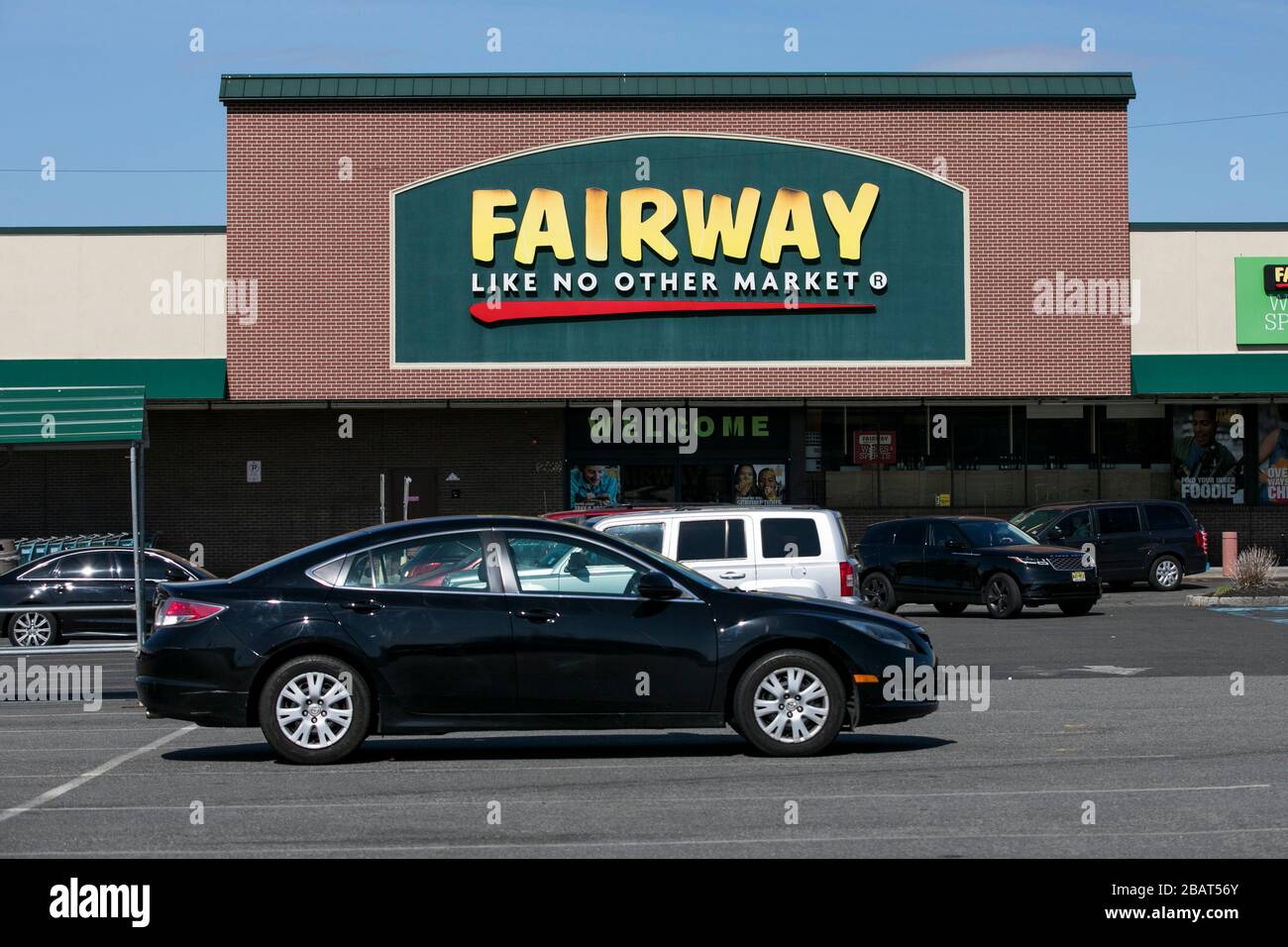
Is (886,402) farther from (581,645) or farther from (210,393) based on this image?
(581,645)

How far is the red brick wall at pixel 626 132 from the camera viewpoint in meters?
34.6

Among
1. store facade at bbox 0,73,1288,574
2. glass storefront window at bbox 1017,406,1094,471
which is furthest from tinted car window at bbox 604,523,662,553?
glass storefront window at bbox 1017,406,1094,471

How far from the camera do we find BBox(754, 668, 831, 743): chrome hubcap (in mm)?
10477

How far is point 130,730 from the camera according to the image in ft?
41.8

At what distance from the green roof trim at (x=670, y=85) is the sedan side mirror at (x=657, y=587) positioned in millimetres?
26137

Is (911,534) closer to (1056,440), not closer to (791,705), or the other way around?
(1056,440)

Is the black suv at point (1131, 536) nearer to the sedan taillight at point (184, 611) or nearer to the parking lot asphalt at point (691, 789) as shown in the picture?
Answer: the parking lot asphalt at point (691, 789)

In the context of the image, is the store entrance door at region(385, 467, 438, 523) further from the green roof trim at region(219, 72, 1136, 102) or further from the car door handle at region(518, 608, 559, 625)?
the car door handle at region(518, 608, 559, 625)

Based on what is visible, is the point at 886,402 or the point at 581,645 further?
the point at 886,402

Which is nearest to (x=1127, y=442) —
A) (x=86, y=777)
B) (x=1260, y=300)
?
(x=1260, y=300)

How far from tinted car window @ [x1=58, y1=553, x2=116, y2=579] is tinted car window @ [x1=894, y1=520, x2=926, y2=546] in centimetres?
1261

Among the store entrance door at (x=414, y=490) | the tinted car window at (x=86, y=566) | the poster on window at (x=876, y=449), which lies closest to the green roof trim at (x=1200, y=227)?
the poster on window at (x=876, y=449)

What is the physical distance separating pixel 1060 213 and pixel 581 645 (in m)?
27.6
